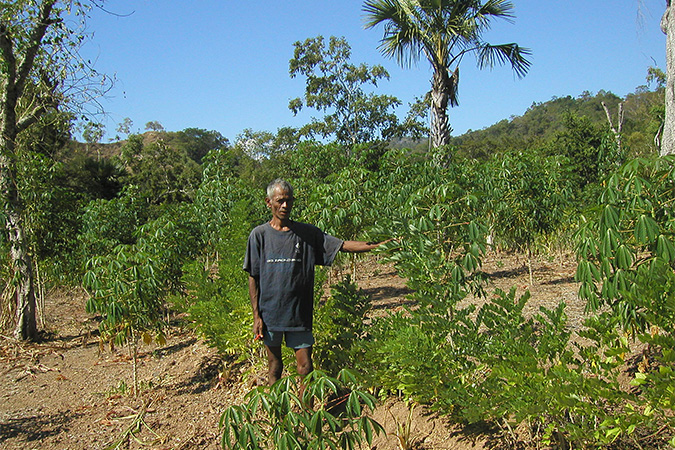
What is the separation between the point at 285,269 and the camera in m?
2.82

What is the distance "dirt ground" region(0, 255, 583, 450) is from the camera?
3.28 meters

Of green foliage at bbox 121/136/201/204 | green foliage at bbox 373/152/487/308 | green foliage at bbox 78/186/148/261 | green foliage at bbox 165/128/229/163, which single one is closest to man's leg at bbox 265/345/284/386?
green foliage at bbox 373/152/487/308

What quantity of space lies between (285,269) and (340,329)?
75 centimetres

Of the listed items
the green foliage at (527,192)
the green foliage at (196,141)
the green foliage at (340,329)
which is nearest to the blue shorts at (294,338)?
the green foliage at (340,329)

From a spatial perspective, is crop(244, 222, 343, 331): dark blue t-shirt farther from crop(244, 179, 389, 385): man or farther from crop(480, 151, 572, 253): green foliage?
crop(480, 151, 572, 253): green foliage

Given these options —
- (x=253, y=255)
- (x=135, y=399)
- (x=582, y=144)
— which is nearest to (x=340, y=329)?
(x=253, y=255)

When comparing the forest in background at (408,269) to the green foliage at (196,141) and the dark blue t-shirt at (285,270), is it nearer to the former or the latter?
the dark blue t-shirt at (285,270)

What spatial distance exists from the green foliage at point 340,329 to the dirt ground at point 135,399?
44cm

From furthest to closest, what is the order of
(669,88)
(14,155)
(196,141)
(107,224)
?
(196,141)
(107,224)
(14,155)
(669,88)

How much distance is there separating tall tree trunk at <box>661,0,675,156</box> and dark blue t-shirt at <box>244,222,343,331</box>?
98.5 inches

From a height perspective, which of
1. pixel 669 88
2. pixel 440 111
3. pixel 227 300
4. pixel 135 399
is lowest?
pixel 135 399

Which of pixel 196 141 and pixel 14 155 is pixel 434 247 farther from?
pixel 196 141

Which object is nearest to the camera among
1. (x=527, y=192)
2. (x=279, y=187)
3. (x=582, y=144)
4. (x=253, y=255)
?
(x=279, y=187)

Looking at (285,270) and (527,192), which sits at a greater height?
(527,192)
